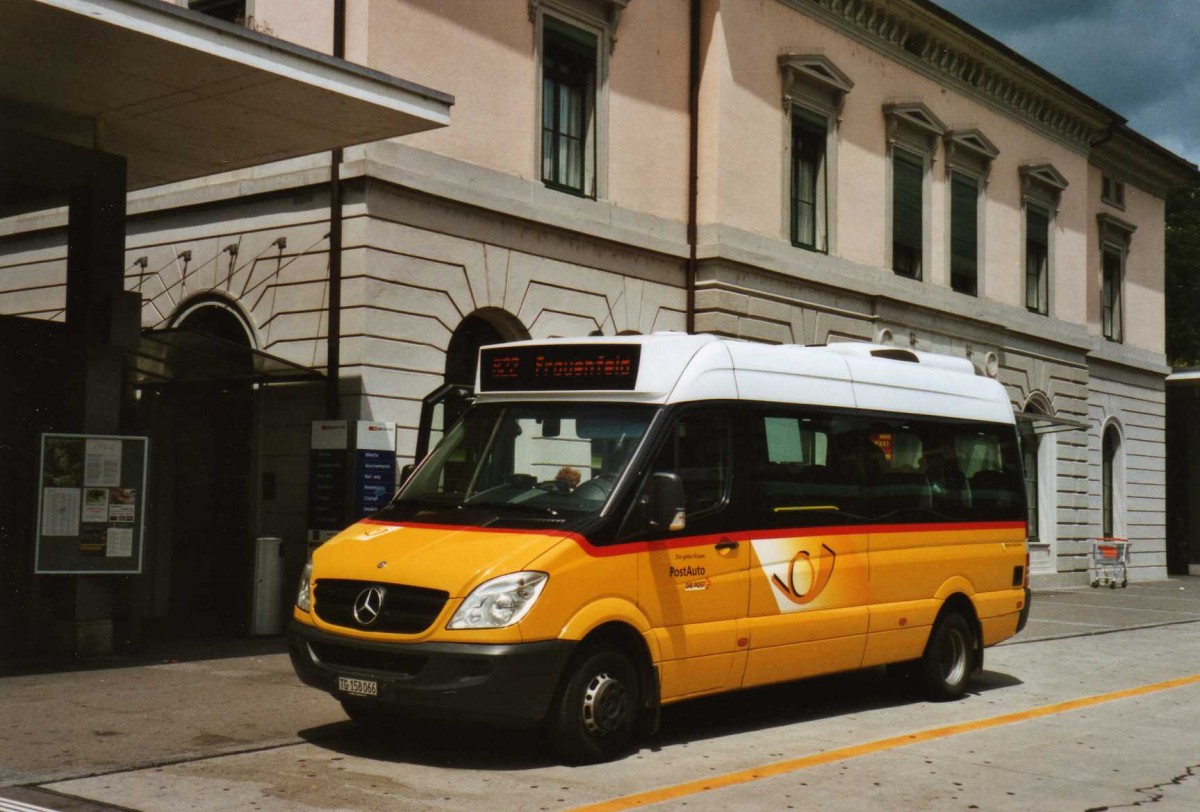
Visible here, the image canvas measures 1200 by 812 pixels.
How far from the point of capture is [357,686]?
7941 mm

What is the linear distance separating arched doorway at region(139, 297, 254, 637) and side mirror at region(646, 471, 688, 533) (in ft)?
28.0

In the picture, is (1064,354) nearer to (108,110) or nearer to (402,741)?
(108,110)

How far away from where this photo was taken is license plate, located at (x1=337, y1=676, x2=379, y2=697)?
7.86 meters

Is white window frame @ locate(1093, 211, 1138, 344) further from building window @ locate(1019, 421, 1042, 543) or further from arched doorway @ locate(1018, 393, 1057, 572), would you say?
building window @ locate(1019, 421, 1042, 543)

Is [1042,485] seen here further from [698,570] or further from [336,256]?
[698,570]

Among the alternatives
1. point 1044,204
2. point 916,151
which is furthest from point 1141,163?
point 916,151

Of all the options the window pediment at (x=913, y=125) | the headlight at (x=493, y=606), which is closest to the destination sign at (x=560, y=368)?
the headlight at (x=493, y=606)

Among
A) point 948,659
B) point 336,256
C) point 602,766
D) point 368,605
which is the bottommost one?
point 602,766

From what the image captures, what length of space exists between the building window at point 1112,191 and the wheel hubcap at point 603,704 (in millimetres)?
25825

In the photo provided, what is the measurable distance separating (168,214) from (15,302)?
3.45 metres

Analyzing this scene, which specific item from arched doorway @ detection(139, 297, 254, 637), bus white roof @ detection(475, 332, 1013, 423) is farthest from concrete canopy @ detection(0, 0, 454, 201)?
bus white roof @ detection(475, 332, 1013, 423)

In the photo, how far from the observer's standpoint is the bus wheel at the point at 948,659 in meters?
11.2

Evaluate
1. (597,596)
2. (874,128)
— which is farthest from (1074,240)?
(597,596)

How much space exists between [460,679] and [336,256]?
827 centimetres
